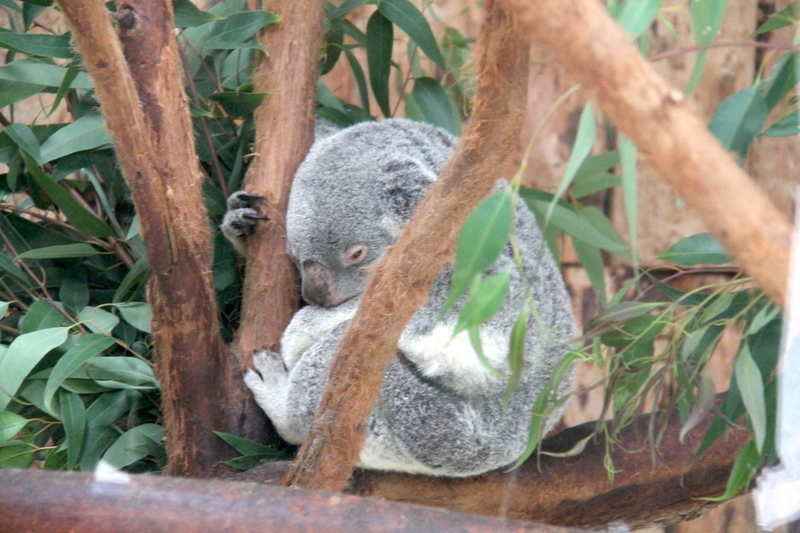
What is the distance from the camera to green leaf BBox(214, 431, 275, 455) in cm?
177

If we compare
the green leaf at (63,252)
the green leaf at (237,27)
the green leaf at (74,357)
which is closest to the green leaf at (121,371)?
the green leaf at (74,357)

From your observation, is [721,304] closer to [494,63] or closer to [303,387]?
[494,63]

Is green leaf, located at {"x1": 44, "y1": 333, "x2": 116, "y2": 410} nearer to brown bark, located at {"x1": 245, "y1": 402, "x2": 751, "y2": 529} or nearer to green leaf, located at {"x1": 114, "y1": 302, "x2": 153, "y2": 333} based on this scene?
green leaf, located at {"x1": 114, "y1": 302, "x2": 153, "y2": 333}

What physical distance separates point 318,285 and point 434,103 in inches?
30.6

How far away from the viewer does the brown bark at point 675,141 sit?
691 mm

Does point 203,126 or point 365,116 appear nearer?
point 203,126

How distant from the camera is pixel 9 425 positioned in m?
1.60

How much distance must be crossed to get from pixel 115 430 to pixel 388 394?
0.69m

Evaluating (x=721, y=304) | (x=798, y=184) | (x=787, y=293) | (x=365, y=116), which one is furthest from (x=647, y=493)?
(x=365, y=116)

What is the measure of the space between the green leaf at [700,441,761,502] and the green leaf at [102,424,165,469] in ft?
4.29

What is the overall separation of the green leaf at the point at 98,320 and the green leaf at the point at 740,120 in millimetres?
1446

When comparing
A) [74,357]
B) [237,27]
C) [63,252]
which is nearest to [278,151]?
[237,27]

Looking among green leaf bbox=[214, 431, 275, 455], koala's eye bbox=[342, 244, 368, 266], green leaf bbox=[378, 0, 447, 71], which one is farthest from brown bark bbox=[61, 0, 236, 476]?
green leaf bbox=[378, 0, 447, 71]

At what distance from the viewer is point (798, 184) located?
3.40ft
